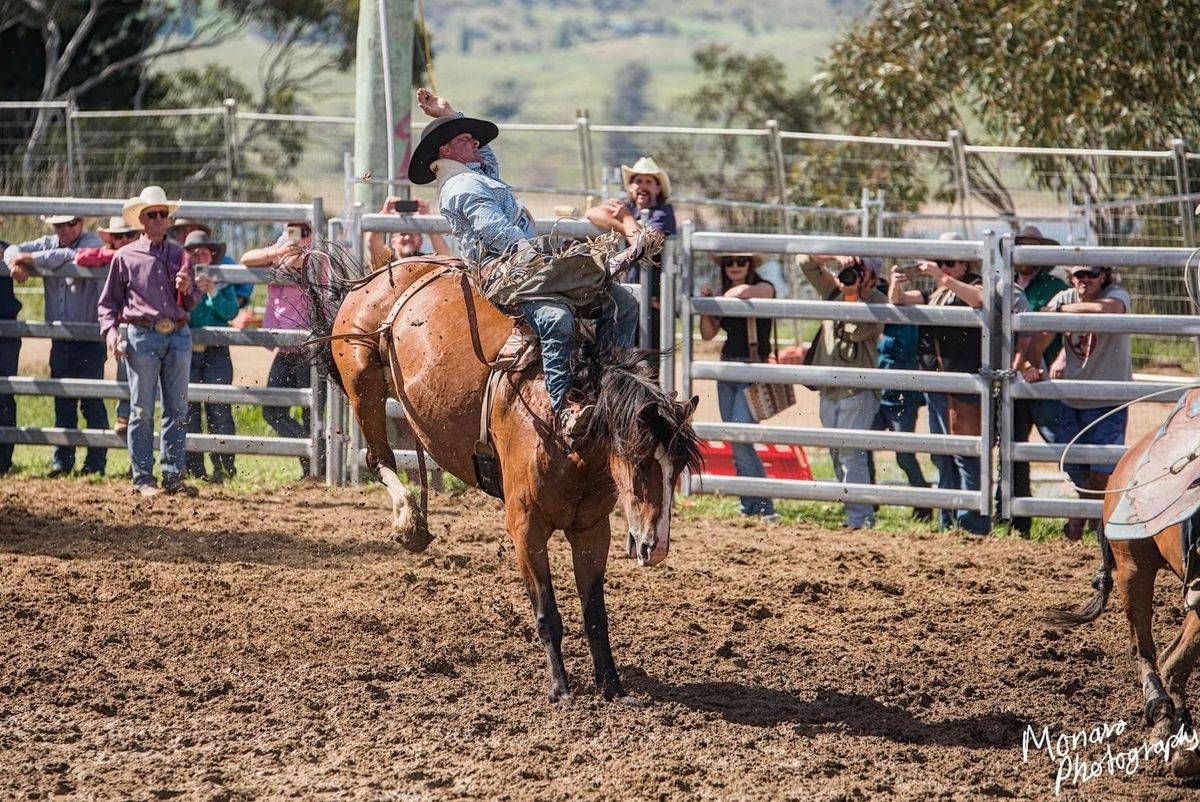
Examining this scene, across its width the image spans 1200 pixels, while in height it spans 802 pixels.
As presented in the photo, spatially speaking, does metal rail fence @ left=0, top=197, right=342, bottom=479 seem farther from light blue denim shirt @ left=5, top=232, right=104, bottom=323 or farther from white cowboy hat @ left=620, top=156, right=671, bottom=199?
white cowboy hat @ left=620, top=156, right=671, bottom=199

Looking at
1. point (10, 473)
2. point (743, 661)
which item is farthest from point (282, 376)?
point (743, 661)

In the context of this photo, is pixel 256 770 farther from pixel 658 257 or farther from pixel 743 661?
pixel 658 257

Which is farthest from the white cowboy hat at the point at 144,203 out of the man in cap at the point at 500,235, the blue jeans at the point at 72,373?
the man in cap at the point at 500,235

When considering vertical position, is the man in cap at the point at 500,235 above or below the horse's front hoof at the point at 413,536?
above

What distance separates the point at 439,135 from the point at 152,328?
4.22 m

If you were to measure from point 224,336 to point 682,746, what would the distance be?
592 centimetres

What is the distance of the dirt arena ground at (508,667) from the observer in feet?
16.3

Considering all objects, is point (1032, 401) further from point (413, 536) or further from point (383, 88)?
point (383, 88)

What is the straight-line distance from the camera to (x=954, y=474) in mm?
9609

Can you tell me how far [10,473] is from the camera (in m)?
10.6

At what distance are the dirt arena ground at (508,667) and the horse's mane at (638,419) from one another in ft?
3.50

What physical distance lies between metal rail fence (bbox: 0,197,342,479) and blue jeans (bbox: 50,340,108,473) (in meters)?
0.34

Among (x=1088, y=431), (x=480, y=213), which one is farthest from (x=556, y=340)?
(x=1088, y=431)

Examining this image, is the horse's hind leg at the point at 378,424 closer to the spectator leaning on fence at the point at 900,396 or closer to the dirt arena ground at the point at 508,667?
the dirt arena ground at the point at 508,667
